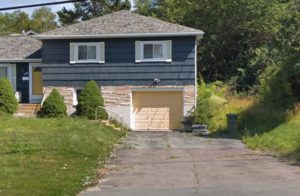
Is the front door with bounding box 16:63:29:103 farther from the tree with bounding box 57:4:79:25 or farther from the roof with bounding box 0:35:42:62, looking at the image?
the tree with bounding box 57:4:79:25

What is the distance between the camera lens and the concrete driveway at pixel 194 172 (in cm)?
1227

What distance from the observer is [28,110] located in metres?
31.7

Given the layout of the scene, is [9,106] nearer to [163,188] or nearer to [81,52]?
[81,52]

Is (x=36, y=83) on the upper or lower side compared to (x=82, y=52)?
lower

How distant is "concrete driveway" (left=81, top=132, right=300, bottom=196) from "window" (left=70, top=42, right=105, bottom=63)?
9374mm

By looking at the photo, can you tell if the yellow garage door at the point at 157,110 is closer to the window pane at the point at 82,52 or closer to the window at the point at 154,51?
the window at the point at 154,51

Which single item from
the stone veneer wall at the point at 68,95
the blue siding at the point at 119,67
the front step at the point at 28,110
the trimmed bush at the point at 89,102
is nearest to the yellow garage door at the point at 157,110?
the blue siding at the point at 119,67

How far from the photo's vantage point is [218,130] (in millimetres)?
29250

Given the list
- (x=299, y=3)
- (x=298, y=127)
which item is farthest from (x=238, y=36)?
(x=298, y=127)

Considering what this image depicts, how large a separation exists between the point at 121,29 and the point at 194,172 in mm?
17486

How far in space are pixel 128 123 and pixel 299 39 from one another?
9324mm

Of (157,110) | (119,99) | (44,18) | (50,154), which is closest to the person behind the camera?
(50,154)

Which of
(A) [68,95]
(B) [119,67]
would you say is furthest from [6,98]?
(B) [119,67]

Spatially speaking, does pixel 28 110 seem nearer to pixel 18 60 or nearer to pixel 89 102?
pixel 18 60
